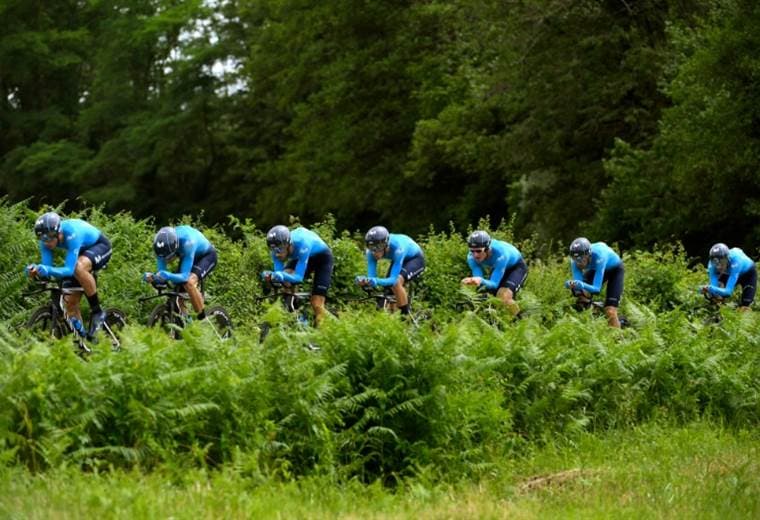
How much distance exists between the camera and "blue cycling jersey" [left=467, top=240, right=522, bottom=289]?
2353 centimetres

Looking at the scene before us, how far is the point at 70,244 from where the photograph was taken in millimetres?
19609

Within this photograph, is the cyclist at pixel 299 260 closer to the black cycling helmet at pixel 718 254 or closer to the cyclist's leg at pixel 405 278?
the cyclist's leg at pixel 405 278

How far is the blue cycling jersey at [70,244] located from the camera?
19.1 meters

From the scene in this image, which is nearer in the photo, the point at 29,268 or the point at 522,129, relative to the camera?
the point at 29,268

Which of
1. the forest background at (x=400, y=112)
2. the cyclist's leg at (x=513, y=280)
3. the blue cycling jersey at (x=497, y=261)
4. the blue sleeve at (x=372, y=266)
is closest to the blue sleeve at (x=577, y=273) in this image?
the cyclist's leg at (x=513, y=280)

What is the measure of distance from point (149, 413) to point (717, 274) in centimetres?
1831

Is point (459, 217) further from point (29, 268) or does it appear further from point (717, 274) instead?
point (29, 268)

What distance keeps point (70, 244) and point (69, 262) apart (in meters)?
0.36

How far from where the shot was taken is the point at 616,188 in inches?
1804

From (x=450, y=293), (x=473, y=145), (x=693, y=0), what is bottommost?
(x=450, y=293)

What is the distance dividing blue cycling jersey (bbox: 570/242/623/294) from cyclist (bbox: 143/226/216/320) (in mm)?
6474

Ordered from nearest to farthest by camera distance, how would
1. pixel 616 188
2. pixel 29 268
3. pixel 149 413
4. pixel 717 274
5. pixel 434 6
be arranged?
pixel 149 413 < pixel 29 268 < pixel 717 274 < pixel 616 188 < pixel 434 6

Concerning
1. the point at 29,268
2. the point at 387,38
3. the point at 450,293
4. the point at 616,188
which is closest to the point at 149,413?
the point at 29,268

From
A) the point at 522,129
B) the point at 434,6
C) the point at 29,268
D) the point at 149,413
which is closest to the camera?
the point at 149,413
